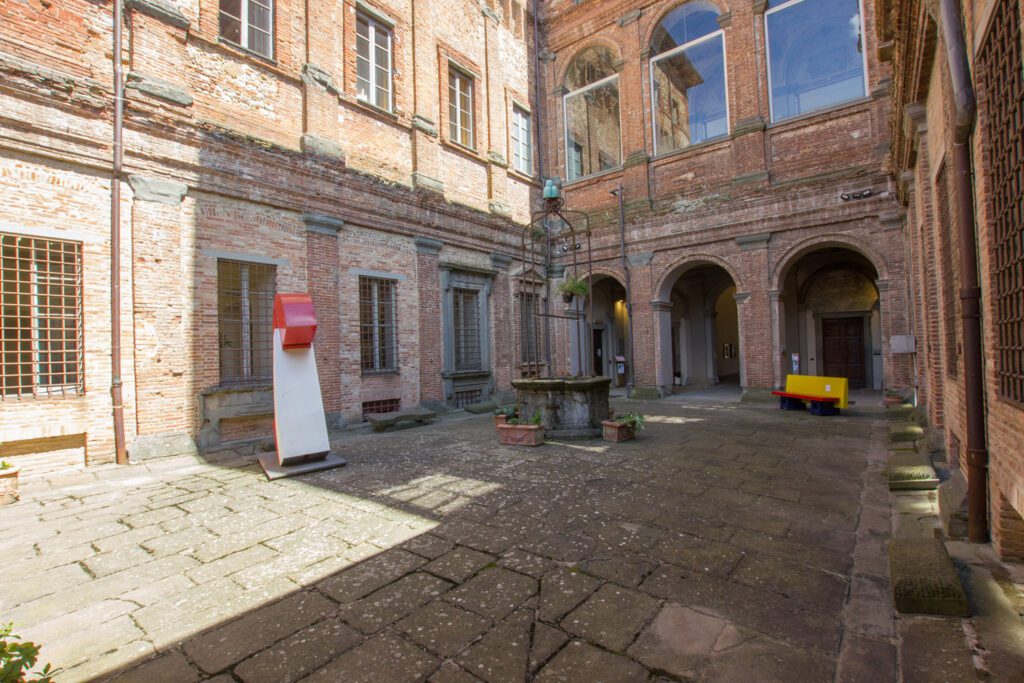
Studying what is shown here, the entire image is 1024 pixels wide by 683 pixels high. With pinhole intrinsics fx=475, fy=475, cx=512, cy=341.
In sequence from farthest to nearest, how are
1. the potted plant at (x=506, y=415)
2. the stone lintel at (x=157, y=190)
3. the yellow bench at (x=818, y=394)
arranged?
1. the yellow bench at (x=818, y=394)
2. the potted plant at (x=506, y=415)
3. the stone lintel at (x=157, y=190)

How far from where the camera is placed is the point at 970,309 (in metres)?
3.44

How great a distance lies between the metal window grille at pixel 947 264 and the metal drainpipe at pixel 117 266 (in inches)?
398

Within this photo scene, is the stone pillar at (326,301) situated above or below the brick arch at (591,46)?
below

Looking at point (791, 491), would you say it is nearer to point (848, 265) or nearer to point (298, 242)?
point (298, 242)

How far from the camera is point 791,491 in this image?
4.70 m

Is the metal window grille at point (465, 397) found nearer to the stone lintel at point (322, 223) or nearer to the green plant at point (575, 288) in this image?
the green plant at point (575, 288)

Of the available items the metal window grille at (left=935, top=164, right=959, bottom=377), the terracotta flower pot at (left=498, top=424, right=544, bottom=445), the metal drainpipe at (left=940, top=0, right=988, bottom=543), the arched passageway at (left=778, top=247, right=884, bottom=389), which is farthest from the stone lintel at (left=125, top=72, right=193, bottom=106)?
the arched passageway at (left=778, top=247, right=884, bottom=389)

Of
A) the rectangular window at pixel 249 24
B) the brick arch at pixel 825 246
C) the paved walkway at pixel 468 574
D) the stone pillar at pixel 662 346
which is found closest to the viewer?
the paved walkway at pixel 468 574

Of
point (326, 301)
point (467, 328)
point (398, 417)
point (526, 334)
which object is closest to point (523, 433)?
point (398, 417)

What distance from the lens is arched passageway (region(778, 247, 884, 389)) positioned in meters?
14.9

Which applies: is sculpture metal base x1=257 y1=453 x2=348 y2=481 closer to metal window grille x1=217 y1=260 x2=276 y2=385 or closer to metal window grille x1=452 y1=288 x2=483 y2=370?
metal window grille x1=217 y1=260 x2=276 y2=385

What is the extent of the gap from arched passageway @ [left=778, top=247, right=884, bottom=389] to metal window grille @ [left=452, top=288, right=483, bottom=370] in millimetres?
9623

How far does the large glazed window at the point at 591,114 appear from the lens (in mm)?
16125

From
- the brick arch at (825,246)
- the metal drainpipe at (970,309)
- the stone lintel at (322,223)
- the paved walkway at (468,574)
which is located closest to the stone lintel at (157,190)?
the stone lintel at (322,223)
